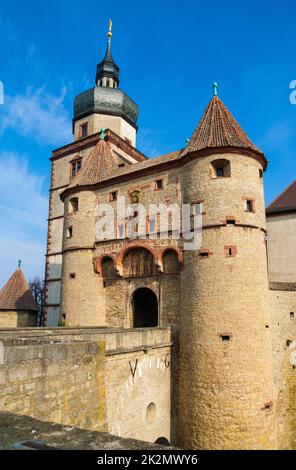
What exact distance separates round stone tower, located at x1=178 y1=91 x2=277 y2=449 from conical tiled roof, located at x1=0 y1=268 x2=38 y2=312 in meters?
13.4

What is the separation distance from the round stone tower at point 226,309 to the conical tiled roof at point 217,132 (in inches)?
2.6

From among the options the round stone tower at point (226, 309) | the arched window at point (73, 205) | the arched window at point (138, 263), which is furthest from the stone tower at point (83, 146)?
the round stone tower at point (226, 309)

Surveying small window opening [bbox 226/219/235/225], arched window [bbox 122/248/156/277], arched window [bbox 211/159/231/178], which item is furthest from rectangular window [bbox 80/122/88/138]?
small window opening [bbox 226/219/235/225]

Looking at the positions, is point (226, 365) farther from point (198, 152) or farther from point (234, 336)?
point (198, 152)

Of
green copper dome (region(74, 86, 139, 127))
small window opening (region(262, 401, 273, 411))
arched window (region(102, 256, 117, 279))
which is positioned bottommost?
small window opening (region(262, 401, 273, 411))

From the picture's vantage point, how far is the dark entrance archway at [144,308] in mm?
17870

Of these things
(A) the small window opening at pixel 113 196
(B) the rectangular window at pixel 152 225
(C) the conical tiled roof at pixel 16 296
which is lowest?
(C) the conical tiled roof at pixel 16 296

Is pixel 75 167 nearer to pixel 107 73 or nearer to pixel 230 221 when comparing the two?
pixel 107 73

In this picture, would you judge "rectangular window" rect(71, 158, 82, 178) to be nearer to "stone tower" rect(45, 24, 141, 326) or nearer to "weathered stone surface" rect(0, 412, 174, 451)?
"stone tower" rect(45, 24, 141, 326)

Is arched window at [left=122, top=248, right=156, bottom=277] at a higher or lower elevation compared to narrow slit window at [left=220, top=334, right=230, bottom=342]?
higher

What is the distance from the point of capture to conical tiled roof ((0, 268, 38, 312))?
23.6 meters

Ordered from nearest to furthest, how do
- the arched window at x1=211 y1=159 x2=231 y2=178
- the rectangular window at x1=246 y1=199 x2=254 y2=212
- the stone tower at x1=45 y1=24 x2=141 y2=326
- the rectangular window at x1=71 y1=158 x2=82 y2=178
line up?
the rectangular window at x1=246 y1=199 x2=254 y2=212
the arched window at x1=211 y1=159 x2=231 y2=178
the stone tower at x1=45 y1=24 x2=141 y2=326
the rectangular window at x1=71 y1=158 x2=82 y2=178

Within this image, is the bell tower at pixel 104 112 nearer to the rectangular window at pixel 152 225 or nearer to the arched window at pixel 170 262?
the rectangular window at pixel 152 225
